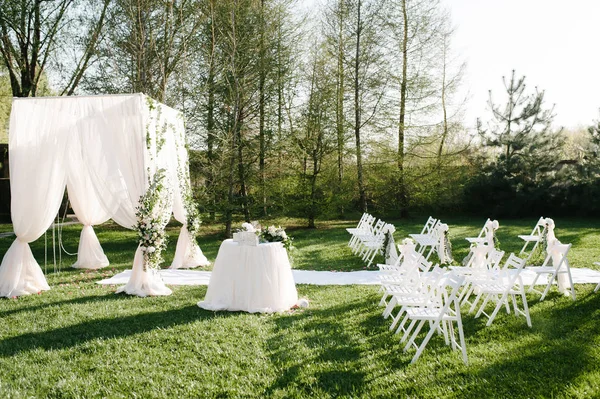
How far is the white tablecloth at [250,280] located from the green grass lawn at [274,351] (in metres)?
0.29

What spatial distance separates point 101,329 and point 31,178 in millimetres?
3488

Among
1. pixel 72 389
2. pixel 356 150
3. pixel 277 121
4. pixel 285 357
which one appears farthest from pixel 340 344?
pixel 356 150

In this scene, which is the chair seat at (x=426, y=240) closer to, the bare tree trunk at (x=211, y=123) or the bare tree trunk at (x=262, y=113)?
the bare tree trunk at (x=262, y=113)

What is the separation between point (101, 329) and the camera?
224 inches

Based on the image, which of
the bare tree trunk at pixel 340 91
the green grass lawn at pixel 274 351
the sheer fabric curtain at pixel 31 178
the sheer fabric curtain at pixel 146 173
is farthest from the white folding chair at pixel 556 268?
the bare tree trunk at pixel 340 91

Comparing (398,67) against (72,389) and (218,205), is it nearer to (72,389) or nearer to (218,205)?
(218,205)

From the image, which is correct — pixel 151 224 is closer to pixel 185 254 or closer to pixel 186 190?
pixel 186 190

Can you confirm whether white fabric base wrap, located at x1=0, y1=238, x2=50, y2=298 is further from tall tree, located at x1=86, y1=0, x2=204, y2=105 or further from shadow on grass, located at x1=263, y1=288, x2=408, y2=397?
tall tree, located at x1=86, y1=0, x2=204, y2=105

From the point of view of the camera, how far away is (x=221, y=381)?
4133 mm

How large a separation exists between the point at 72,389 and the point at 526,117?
1911 centimetres

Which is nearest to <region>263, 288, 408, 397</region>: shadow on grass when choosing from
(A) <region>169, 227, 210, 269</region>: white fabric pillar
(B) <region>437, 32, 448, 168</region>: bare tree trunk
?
(A) <region>169, 227, 210, 269</region>: white fabric pillar

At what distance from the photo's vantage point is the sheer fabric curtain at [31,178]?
766 cm

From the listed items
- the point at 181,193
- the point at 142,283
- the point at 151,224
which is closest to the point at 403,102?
the point at 181,193

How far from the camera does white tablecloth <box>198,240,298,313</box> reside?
6484 millimetres
